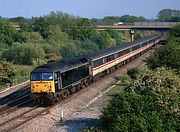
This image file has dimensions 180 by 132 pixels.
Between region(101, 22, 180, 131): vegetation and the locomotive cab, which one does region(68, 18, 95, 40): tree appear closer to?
the locomotive cab

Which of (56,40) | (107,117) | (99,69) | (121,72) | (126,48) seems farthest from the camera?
(56,40)

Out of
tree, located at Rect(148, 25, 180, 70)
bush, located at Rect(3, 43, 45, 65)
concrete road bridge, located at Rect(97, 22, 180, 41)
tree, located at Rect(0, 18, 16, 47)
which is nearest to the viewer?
tree, located at Rect(148, 25, 180, 70)

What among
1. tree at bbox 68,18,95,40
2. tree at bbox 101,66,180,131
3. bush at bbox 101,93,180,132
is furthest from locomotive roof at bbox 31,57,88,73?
tree at bbox 68,18,95,40

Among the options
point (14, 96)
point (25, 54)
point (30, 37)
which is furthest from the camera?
point (30, 37)

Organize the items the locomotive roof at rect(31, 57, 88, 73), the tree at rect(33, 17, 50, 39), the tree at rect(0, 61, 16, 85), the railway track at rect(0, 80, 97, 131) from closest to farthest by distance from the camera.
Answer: the railway track at rect(0, 80, 97, 131) → the locomotive roof at rect(31, 57, 88, 73) → the tree at rect(0, 61, 16, 85) → the tree at rect(33, 17, 50, 39)

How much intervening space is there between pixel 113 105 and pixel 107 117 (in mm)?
635

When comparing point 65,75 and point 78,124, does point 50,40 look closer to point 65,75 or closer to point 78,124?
point 65,75

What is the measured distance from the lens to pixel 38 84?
2525 cm

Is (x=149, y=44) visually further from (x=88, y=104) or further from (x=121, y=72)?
(x=88, y=104)

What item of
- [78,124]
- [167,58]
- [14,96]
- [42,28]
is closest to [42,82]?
[14,96]

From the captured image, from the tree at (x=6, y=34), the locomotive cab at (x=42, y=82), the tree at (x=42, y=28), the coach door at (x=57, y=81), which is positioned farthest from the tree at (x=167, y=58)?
the tree at (x=42, y=28)

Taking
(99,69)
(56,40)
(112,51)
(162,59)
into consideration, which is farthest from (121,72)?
(56,40)

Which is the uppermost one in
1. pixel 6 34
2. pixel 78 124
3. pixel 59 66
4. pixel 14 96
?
pixel 6 34

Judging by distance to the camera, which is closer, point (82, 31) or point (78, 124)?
point (78, 124)
